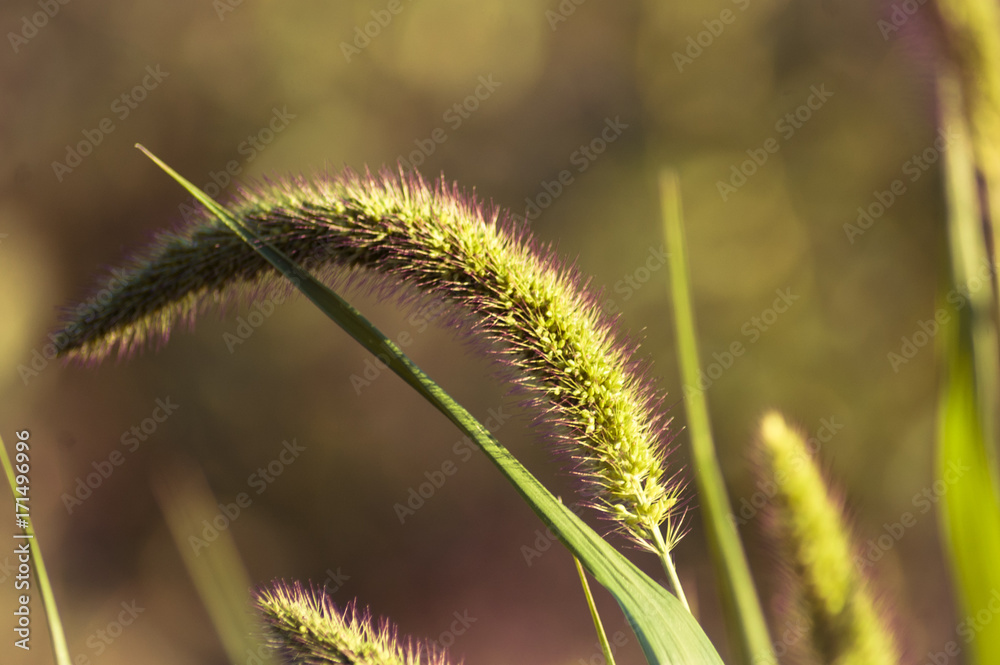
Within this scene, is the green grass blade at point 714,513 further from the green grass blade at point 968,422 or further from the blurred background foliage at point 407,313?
the blurred background foliage at point 407,313

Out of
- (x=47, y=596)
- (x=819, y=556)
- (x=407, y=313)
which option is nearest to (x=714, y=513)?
(x=819, y=556)

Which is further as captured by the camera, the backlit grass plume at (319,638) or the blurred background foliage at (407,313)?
the blurred background foliage at (407,313)

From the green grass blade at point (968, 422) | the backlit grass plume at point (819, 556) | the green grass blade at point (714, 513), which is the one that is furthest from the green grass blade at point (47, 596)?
the green grass blade at point (968, 422)

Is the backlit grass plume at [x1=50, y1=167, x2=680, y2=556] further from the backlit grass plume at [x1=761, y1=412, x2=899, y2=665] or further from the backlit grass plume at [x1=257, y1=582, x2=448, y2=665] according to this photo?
the backlit grass plume at [x1=257, y1=582, x2=448, y2=665]

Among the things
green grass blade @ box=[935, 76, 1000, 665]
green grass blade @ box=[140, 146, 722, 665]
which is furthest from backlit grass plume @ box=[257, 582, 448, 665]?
green grass blade @ box=[935, 76, 1000, 665]

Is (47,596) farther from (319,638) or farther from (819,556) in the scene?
(819,556)

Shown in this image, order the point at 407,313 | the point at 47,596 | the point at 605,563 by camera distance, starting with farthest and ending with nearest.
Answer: the point at 407,313
the point at 47,596
the point at 605,563
